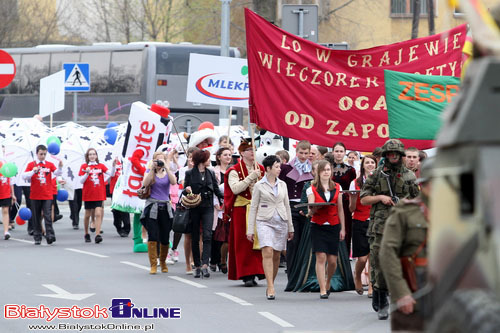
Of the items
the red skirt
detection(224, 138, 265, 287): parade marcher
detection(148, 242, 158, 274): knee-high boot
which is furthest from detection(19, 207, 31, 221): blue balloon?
the red skirt

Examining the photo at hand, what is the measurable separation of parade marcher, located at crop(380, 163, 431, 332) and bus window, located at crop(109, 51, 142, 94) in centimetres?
3065

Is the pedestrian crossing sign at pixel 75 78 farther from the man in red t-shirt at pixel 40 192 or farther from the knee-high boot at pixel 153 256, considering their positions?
the knee-high boot at pixel 153 256

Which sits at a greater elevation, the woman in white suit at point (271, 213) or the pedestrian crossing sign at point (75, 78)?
the pedestrian crossing sign at point (75, 78)

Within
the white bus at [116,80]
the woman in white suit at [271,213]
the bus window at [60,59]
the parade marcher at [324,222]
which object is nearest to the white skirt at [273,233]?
the woman in white suit at [271,213]

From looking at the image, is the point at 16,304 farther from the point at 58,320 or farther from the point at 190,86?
the point at 190,86

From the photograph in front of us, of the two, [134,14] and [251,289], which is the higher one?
[134,14]

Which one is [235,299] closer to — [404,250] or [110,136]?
[404,250]

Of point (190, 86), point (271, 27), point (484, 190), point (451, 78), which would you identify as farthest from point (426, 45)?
point (484, 190)

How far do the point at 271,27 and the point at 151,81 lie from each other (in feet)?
79.3

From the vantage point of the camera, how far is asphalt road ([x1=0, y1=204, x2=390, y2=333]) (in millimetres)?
10422

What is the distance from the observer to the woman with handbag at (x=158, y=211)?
1523cm

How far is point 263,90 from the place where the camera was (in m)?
12.1

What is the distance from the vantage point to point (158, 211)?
15.4 metres

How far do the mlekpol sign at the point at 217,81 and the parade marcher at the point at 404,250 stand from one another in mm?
12239
